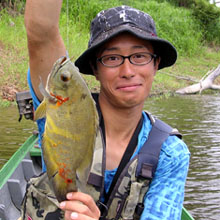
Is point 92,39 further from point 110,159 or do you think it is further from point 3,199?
point 3,199

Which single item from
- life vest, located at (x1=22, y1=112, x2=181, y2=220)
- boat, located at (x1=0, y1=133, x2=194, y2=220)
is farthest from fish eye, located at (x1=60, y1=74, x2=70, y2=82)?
boat, located at (x1=0, y1=133, x2=194, y2=220)

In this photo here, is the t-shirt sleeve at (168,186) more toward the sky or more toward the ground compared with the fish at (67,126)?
more toward the ground

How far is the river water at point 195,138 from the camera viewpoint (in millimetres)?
6227

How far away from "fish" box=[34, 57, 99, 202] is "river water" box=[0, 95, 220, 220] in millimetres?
4494

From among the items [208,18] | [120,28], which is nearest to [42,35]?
[120,28]

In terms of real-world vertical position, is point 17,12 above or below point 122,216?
above

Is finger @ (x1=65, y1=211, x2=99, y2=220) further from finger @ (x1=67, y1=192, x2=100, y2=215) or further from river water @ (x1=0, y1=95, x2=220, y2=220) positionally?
river water @ (x1=0, y1=95, x2=220, y2=220)

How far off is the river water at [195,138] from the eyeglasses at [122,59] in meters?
4.14

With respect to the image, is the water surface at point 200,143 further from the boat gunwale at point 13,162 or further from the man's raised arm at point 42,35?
the man's raised arm at point 42,35

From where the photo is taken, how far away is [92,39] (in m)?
2.48

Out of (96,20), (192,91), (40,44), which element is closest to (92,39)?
(96,20)

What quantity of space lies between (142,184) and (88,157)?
2.48 ft

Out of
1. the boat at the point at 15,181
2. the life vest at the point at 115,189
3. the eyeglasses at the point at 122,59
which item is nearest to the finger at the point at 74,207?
the life vest at the point at 115,189

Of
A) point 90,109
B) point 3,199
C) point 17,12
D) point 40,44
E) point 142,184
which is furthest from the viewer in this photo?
point 17,12
